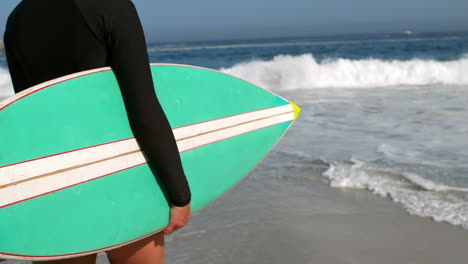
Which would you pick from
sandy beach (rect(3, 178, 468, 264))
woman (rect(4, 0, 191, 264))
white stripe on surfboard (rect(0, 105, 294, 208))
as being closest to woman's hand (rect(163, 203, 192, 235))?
woman (rect(4, 0, 191, 264))

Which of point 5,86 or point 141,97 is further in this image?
point 5,86

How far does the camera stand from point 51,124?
117 cm

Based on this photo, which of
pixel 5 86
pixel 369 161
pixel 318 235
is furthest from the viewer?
pixel 5 86

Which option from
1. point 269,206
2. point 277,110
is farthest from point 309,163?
point 277,110

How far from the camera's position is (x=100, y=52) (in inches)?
42.0

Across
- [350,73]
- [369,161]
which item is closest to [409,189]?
[369,161]

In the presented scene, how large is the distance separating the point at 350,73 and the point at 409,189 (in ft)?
36.2

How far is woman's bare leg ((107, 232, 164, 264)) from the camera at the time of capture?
4.13 ft

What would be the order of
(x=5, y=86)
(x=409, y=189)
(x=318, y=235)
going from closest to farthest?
(x=318, y=235) < (x=409, y=189) < (x=5, y=86)

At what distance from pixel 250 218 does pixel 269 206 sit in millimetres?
234

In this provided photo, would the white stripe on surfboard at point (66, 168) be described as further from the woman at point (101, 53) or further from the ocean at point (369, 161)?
the ocean at point (369, 161)

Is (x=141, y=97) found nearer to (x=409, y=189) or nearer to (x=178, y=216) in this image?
(x=178, y=216)

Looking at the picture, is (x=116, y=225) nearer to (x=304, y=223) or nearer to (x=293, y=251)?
(x=293, y=251)

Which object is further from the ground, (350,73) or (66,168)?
(66,168)
